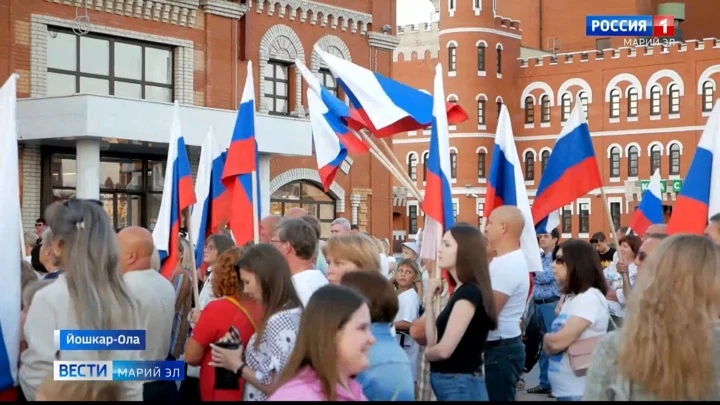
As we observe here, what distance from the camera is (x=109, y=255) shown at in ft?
15.9

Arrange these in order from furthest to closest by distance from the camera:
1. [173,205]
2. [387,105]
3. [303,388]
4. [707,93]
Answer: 1. [707,93]
2. [387,105]
3. [173,205]
4. [303,388]

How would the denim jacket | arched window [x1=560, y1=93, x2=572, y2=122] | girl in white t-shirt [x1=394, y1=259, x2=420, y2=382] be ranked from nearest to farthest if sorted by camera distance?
the denim jacket → girl in white t-shirt [x1=394, y1=259, x2=420, y2=382] → arched window [x1=560, y1=93, x2=572, y2=122]

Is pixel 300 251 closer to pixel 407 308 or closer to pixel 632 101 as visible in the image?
pixel 407 308

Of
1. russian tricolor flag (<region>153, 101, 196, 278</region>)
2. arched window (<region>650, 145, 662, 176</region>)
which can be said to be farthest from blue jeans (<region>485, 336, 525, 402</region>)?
arched window (<region>650, 145, 662, 176</region>)

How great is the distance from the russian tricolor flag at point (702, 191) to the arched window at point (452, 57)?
5114 cm

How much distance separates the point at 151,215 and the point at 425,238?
17.7m

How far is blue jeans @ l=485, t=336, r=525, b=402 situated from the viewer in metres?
6.88

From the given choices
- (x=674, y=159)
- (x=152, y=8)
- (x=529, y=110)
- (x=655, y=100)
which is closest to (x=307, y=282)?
(x=152, y=8)

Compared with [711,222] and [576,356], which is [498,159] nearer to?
[711,222]

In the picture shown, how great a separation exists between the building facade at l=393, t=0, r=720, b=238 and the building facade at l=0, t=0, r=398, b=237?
27.3 meters

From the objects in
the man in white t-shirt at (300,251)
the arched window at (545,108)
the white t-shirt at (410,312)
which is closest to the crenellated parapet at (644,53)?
the arched window at (545,108)

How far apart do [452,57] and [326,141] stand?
49.0 meters

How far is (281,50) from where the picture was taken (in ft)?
95.4
